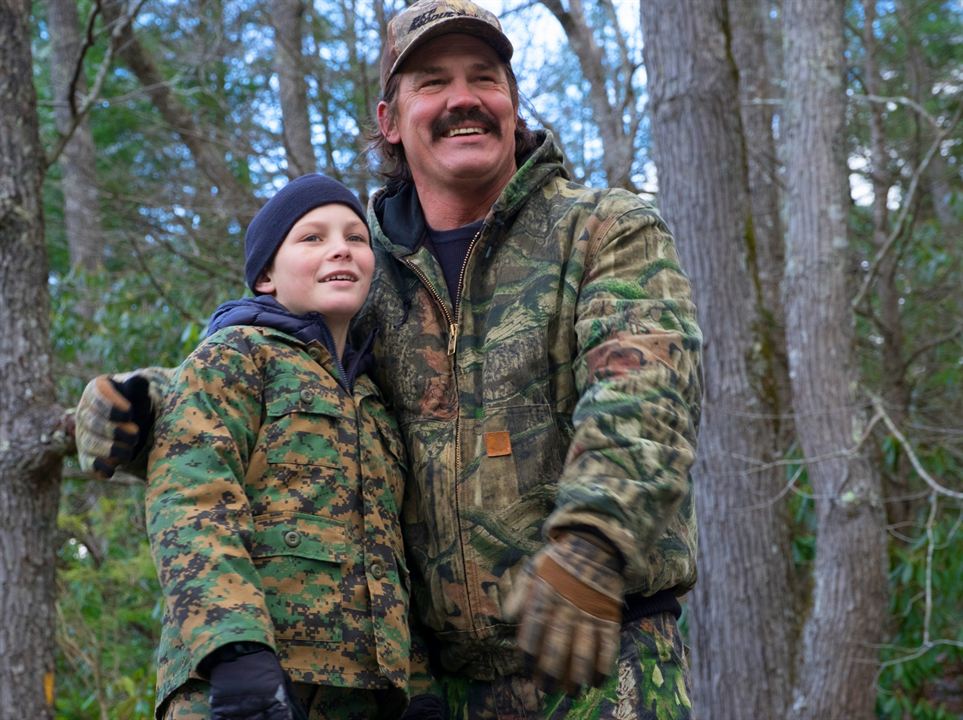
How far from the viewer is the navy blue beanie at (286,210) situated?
274cm

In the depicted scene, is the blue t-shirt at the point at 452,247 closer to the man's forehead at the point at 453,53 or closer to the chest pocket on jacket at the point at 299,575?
the man's forehead at the point at 453,53

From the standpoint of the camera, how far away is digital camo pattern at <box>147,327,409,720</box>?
220 centimetres

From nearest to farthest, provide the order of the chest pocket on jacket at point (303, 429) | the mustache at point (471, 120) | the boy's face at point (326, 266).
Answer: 1. the chest pocket on jacket at point (303, 429)
2. the boy's face at point (326, 266)
3. the mustache at point (471, 120)

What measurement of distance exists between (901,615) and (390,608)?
7622mm

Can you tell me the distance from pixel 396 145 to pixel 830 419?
4.93 meters

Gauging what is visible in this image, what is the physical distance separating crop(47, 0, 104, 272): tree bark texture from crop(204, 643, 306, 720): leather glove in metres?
8.48

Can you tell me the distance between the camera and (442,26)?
2721 millimetres

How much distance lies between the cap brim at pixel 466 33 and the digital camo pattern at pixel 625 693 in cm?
140

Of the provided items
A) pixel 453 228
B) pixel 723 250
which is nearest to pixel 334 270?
pixel 453 228

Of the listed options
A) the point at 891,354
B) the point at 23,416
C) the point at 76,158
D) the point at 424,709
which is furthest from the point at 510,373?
the point at 76,158

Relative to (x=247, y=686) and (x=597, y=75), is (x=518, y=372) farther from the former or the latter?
(x=597, y=75)

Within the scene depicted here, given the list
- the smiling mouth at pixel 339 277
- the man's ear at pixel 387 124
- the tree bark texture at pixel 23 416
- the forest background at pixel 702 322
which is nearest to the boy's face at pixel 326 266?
the smiling mouth at pixel 339 277

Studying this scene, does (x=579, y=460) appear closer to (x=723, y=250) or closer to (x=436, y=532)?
(x=436, y=532)

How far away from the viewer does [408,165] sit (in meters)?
3.07
